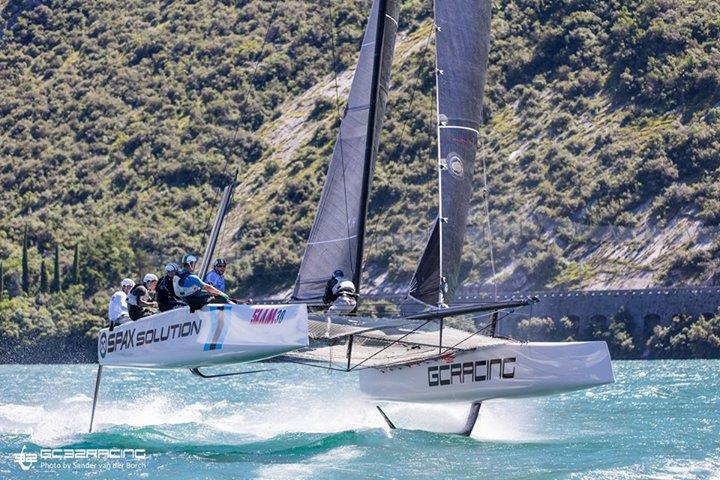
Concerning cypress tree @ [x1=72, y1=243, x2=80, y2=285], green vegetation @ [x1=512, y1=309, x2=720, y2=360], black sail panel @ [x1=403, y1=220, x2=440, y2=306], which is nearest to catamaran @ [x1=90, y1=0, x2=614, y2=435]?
black sail panel @ [x1=403, y1=220, x2=440, y2=306]

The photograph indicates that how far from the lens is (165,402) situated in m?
30.3

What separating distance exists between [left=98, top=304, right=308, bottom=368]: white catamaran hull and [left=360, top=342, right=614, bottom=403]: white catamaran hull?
129 inches

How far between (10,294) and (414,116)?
2041 cm

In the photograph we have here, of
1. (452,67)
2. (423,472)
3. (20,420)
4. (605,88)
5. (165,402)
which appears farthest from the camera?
(605,88)

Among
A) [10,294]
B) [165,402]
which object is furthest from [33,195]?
[165,402]

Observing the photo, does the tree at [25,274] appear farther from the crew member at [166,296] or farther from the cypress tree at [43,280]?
the crew member at [166,296]

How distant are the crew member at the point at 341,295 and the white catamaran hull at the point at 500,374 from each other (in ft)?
5.40

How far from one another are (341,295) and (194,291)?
7.15 ft

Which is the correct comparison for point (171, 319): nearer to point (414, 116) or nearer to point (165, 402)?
point (165, 402)

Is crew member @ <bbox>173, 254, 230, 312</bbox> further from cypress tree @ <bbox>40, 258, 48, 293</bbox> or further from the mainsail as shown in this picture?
cypress tree @ <bbox>40, 258, 48, 293</bbox>

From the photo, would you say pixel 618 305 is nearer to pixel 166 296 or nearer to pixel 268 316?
pixel 166 296

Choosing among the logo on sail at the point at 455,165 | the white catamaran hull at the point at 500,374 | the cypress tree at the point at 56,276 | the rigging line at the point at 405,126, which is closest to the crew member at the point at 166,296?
the white catamaran hull at the point at 500,374

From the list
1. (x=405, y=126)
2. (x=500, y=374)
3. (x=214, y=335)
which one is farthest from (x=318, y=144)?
(x=214, y=335)

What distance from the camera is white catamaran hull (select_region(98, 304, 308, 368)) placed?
59.5ft
